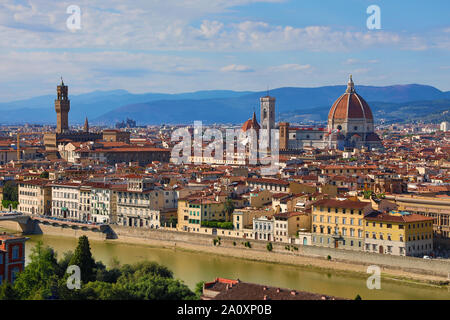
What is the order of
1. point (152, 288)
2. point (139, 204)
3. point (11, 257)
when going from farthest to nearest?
point (139, 204) < point (11, 257) < point (152, 288)

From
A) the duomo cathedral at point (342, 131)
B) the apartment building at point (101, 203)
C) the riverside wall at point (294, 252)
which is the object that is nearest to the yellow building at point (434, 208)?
the riverside wall at point (294, 252)

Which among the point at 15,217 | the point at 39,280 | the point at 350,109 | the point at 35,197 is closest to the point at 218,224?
the point at 15,217

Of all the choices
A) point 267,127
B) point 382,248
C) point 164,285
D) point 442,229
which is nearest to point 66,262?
point 164,285

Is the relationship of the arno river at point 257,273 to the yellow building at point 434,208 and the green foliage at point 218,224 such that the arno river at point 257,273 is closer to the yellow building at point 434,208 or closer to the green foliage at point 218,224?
the green foliage at point 218,224

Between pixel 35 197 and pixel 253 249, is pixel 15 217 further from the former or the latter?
pixel 253 249

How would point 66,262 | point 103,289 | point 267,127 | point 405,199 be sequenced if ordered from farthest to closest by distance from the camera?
point 267,127, point 405,199, point 66,262, point 103,289

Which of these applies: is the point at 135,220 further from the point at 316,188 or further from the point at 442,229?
the point at 442,229

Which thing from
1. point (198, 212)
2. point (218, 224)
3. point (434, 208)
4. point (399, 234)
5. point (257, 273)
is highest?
point (434, 208)
